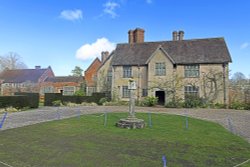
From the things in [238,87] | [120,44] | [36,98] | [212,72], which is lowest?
[36,98]

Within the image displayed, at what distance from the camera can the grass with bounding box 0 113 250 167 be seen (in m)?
5.84

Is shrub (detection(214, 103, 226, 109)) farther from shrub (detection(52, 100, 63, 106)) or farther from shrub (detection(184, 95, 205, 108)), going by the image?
shrub (detection(52, 100, 63, 106))

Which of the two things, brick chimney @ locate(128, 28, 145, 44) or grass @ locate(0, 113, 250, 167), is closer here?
grass @ locate(0, 113, 250, 167)

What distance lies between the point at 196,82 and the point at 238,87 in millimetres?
4559

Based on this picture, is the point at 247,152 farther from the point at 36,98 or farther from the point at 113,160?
the point at 36,98

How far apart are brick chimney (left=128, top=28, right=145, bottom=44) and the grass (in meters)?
23.5

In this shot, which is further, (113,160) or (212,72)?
(212,72)

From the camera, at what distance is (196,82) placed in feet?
84.3

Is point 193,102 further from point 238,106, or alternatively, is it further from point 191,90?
point 238,106

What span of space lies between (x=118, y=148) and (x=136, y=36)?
26.6 meters

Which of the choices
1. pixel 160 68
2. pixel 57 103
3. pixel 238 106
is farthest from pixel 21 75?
pixel 238 106

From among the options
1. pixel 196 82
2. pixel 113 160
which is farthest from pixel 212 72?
pixel 113 160

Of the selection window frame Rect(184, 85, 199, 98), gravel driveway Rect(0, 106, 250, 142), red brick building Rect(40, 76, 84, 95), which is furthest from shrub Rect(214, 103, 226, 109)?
red brick building Rect(40, 76, 84, 95)

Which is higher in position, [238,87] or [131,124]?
[238,87]
